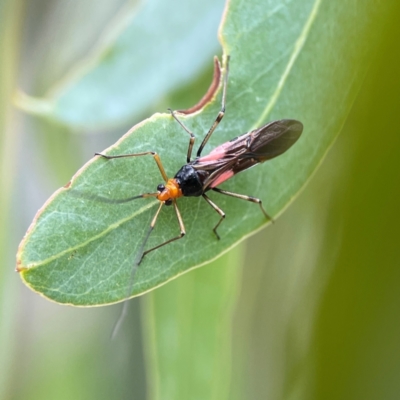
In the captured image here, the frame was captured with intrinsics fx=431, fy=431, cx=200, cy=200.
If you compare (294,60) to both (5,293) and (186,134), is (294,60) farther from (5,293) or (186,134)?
(5,293)

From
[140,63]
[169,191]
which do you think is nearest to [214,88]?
[169,191]

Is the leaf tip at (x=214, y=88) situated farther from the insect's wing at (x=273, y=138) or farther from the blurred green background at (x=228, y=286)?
the blurred green background at (x=228, y=286)

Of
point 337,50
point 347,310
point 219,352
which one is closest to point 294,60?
point 337,50

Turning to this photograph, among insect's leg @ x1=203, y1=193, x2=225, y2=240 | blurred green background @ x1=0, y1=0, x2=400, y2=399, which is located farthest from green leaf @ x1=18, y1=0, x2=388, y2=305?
blurred green background @ x1=0, y1=0, x2=400, y2=399

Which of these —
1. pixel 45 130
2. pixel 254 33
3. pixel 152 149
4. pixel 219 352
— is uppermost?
pixel 45 130

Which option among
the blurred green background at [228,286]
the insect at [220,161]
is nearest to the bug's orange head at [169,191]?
the insect at [220,161]

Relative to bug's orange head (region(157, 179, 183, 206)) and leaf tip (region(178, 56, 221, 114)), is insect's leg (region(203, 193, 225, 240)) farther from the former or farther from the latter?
leaf tip (region(178, 56, 221, 114))

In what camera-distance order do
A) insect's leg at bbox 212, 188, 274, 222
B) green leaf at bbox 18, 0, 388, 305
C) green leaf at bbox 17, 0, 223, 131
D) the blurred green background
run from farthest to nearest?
green leaf at bbox 17, 0, 223, 131 < insect's leg at bbox 212, 188, 274, 222 < green leaf at bbox 18, 0, 388, 305 < the blurred green background
